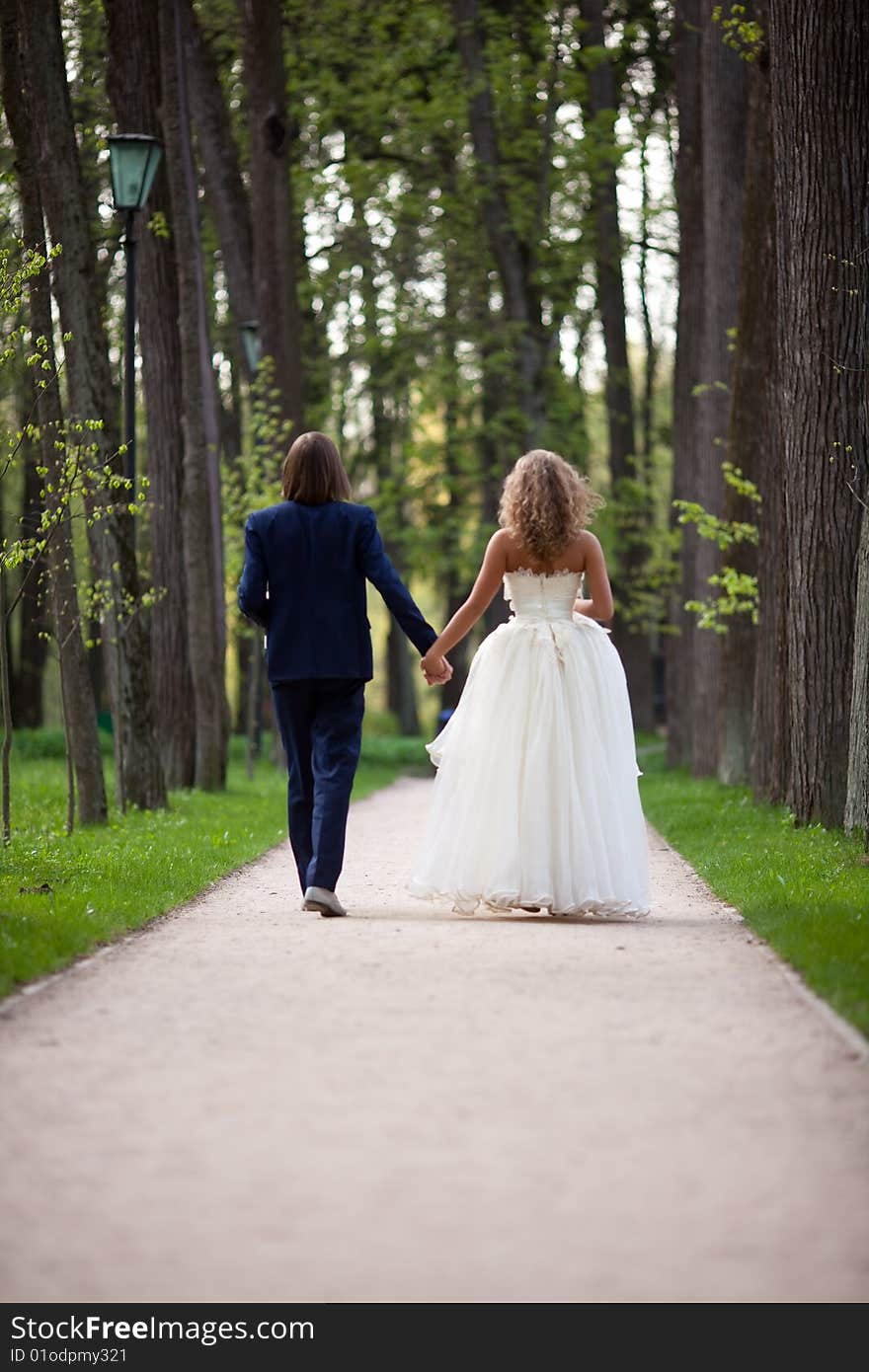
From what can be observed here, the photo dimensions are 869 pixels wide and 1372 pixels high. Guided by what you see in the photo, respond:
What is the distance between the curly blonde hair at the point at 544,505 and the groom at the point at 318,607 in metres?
0.66

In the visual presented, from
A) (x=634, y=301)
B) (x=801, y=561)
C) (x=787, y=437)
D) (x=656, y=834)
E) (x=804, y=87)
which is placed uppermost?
(x=634, y=301)

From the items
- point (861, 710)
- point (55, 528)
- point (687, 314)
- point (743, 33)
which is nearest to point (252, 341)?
point (687, 314)

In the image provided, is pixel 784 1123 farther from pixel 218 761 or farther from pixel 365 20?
pixel 365 20

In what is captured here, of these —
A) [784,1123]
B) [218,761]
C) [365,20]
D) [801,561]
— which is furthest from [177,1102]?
[365,20]

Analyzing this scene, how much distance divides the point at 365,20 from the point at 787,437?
16.5 meters

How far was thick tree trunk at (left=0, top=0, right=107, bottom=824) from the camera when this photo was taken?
553 inches

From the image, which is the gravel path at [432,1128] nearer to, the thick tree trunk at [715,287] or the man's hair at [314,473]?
the man's hair at [314,473]

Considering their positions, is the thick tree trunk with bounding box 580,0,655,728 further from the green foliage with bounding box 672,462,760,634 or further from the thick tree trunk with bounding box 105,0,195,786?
the green foliage with bounding box 672,462,760,634

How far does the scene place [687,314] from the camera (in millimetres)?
24875

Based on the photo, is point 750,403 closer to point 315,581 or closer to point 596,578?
point 596,578

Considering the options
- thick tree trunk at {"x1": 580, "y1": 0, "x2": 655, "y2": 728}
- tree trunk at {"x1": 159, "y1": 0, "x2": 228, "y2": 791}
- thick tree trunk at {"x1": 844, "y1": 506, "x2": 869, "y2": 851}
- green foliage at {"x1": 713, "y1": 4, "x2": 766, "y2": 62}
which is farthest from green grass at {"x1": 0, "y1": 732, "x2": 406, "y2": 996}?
thick tree trunk at {"x1": 580, "y1": 0, "x2": 655, "y2": 728}

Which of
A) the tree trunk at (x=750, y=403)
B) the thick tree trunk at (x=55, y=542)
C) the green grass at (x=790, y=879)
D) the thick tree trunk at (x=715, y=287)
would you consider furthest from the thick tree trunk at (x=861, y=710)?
the thick tree trunk at (x=715, y=287)

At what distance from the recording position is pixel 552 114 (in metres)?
29.0

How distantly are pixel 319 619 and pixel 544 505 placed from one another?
1222 millimetres
